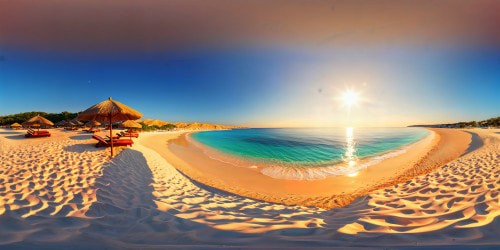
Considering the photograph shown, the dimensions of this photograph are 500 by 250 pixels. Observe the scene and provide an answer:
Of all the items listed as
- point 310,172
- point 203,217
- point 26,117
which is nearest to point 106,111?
point 203,217

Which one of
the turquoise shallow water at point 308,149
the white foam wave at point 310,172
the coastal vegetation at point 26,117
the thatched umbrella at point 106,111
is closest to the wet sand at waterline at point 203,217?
the thatched umbrella at point 106,111

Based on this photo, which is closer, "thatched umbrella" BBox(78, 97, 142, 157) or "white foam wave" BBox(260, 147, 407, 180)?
"thatched umbrella" BBox(78, 97, 142, 157)

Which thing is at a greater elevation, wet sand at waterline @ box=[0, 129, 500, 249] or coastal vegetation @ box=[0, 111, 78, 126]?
coastal vegetation @ box=[0, 111, 78, 126]

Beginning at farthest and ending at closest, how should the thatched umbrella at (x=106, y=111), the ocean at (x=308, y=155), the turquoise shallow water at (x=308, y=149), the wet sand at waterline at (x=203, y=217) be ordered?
the turquoise shallow water at (x=308, y=149) < the ocean at (x=308, y=155) < the thatched umbrella at (x=106, y=111) < the wet sand at waterline at (x=203, y=217)

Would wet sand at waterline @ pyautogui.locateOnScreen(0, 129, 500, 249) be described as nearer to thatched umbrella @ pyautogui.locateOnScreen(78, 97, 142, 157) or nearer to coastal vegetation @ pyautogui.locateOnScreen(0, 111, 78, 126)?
Result: thatched umbrella @ pyautogui.locateOnScreen(78, 97, 142, 157)

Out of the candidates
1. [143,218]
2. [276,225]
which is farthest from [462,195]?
[143,218]

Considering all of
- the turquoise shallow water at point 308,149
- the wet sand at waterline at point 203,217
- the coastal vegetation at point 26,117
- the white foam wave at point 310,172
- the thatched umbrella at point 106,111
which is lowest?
the turquoise shallow water at point 308,149

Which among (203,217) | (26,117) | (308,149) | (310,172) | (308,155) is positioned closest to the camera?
(203,217)

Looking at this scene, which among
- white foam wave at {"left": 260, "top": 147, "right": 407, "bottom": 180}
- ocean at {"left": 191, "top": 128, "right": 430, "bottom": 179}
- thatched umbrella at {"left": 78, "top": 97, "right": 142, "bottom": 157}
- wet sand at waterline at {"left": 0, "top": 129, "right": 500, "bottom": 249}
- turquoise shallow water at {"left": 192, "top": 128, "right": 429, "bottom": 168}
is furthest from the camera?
turquoise shallow water at {"left": 192, "top": 128, "right": 429, "bottom": 168}

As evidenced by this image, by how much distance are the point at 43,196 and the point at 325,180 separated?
33.0 feet

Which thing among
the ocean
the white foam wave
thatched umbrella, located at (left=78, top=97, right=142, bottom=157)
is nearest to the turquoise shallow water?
the ocean

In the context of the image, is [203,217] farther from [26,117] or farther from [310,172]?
[26,117]

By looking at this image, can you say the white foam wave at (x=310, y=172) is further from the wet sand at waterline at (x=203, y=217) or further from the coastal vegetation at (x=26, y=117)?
the coastal vegetation at (x=26, y=117)

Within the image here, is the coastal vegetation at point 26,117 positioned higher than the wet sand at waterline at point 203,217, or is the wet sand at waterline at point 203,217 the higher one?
the coastal vegetation at point 26,117
